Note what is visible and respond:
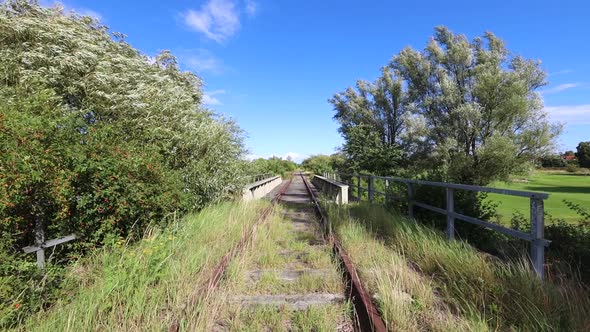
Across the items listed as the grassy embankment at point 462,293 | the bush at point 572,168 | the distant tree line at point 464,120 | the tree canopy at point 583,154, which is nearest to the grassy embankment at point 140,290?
the grassy embankment at point 462,293

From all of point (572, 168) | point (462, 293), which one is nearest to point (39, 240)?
point (462, 293)

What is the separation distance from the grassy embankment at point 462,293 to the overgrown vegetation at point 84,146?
3.78 m

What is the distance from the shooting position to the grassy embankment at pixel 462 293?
10.7 ft

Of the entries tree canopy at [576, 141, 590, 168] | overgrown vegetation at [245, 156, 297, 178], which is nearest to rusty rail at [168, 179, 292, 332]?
overgrown vegetation at [245, 156, 297, 178]

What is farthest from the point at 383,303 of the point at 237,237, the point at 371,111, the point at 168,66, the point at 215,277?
the point at 371,111

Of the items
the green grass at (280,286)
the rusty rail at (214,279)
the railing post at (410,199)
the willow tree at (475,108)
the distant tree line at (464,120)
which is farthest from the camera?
the willow tree at (475,108)

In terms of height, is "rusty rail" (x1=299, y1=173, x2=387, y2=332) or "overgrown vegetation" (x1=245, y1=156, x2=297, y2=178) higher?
"overgrown vegetation" (x1=245, y1=156, x2=297, y2=178)

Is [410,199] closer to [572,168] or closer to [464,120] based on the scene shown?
[464,120]

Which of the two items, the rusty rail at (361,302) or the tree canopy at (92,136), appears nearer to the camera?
the rusty rail at (361,302)

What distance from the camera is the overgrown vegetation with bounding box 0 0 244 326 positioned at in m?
4.02

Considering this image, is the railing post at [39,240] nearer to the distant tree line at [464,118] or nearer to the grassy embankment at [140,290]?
the grassy embankment at [140,290]

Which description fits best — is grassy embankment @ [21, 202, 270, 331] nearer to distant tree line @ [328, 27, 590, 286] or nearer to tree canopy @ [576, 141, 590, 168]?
distant tree line @ [328, 27, 590, 286]

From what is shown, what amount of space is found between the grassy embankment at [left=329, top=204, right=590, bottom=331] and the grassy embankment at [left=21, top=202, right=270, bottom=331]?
2.02m

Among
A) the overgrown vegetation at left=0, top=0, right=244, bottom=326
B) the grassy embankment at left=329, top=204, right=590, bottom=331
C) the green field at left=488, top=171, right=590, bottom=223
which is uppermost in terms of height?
the overgrown vegetation at left=0, top=0, right=244, bottom=326
